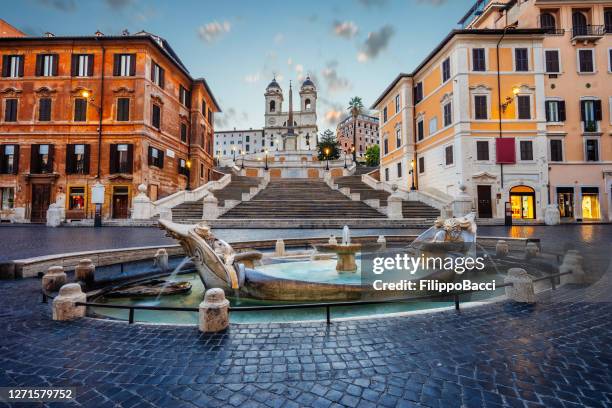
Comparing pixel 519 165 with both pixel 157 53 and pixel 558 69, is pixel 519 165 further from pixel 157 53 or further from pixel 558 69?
pixel 157 53

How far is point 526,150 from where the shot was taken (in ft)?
83.9

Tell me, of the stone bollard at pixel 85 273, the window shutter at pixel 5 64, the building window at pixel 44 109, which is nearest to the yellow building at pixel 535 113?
the stone bollard at pixel 85 273

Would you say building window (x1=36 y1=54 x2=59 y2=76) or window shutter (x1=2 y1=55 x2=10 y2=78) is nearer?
building window (x1=36 y1=54 x2=59 y2=76)

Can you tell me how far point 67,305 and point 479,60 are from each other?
1264 inches

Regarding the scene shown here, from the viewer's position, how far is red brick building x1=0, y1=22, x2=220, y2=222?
26578 millimetres

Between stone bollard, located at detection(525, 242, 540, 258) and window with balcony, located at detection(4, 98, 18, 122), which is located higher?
window with balcony, located at detection(4, 98, 18, 122)

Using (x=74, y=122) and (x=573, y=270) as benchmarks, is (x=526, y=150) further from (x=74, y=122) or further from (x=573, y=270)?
(x=74, y=122)

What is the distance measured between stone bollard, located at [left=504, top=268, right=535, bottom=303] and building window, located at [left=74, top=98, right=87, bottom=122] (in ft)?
111

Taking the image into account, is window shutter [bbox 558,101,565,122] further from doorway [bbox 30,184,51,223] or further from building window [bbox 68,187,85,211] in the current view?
doorway [bbox 30,184,51,223]

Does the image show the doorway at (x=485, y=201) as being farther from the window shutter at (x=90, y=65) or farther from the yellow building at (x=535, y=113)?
the window shutter at (x=90, y=65)

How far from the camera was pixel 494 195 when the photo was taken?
25.3 metres

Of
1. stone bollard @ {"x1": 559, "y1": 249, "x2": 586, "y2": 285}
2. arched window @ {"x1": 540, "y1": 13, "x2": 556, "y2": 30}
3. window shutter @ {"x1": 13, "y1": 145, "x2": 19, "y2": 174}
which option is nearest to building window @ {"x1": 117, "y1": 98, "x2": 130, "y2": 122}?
window shutter @ {"x1": 13, "y1": 145, "x2": 19, "y2": 174}

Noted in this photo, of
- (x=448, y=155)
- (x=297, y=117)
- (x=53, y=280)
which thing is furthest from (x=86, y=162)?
(x=297, y=117)

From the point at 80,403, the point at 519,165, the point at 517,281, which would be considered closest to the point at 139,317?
the point at 80,403
